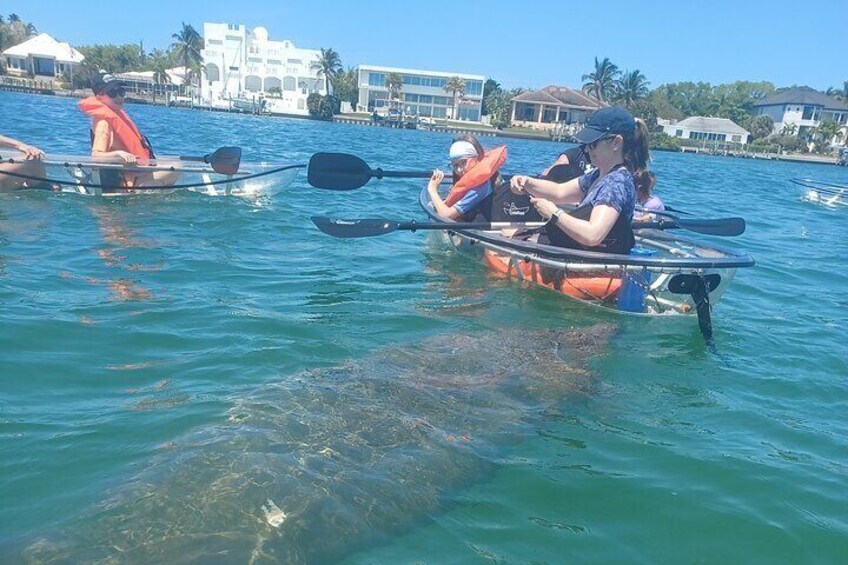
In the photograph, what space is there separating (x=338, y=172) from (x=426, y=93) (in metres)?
84.7

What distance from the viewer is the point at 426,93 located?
90.9 metres

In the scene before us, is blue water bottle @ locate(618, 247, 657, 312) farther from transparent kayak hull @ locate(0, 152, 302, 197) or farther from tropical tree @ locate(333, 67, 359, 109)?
tropical tree @ locate(333, 67, 359, 109)

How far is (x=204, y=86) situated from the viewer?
89.9m

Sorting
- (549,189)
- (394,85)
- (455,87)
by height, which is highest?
(455,87)

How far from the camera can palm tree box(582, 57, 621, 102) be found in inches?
3597

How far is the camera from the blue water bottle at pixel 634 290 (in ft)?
20.4

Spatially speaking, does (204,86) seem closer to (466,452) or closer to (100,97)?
(100,97)

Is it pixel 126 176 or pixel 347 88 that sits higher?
pixel 347 88

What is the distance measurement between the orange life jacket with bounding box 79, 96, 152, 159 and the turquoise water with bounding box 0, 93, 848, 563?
3.56 m

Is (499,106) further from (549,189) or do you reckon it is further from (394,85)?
(549,189)

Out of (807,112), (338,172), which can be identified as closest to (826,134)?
(807,112)

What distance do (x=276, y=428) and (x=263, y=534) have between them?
3.14ft

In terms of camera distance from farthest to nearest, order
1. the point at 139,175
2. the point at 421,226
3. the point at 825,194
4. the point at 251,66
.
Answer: the point at 251,66 < the point at 825,194 < the point at 139,175 < the point at 421,226

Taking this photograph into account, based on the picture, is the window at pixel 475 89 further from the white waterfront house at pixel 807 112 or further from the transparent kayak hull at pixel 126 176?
the transparent kayak hull at pixel 126 176
